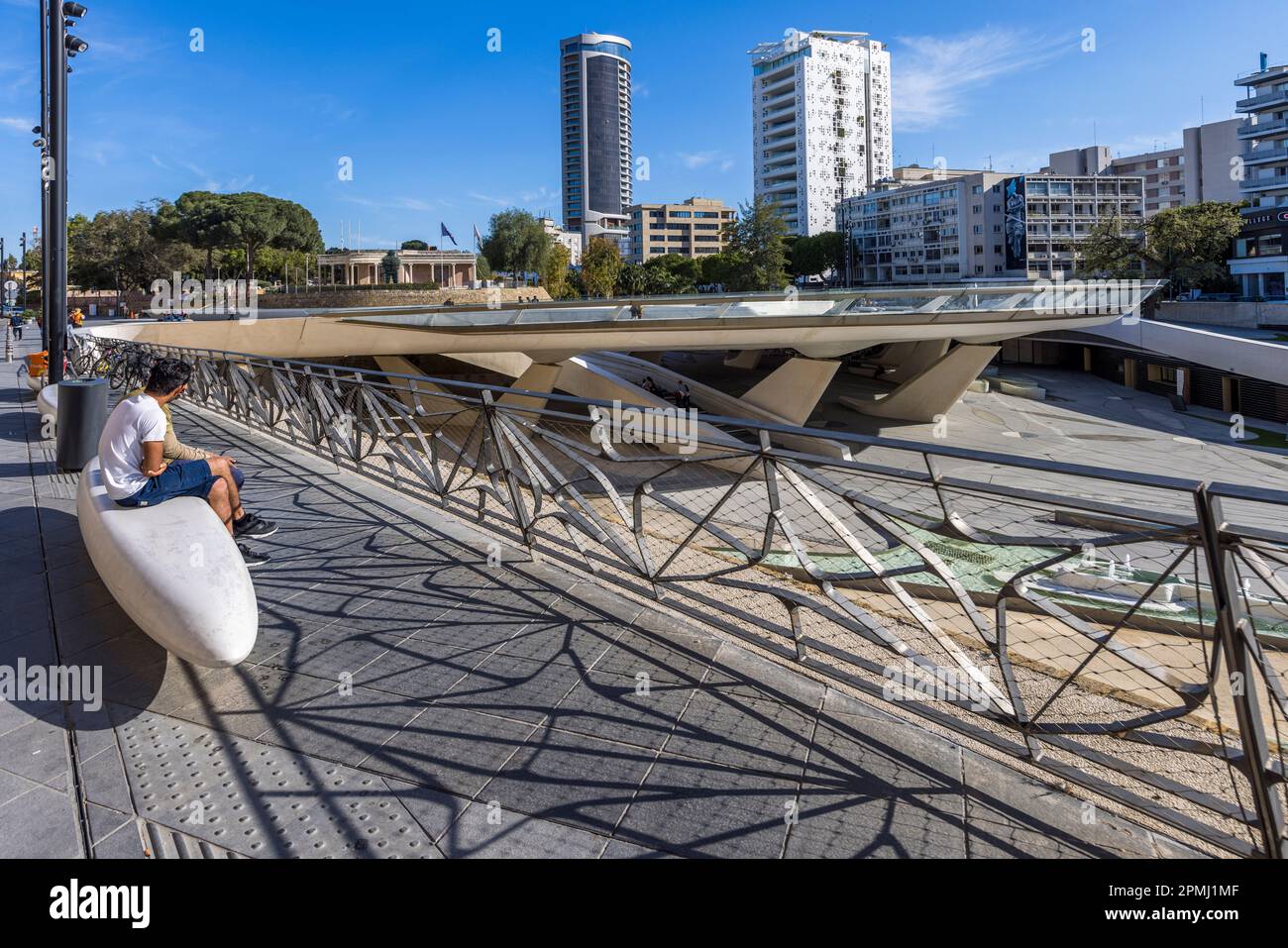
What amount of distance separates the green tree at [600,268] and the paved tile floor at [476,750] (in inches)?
2478

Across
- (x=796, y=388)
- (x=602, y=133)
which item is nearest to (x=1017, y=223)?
(x=796, y=388)

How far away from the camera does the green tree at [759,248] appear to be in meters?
62.6

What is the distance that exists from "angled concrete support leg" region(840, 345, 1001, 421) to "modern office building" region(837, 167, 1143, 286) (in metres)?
45.4

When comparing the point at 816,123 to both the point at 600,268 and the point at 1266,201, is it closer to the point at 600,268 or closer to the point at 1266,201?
the point at 600,268

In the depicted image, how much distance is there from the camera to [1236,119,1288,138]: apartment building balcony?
181 feet

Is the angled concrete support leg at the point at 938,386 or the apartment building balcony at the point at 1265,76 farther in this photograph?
the apartment building balcony at the point at 1265,76

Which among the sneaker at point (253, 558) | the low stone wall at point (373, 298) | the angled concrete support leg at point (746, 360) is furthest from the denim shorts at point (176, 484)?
the low stone wall at point (373, 298)

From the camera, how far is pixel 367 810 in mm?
2482

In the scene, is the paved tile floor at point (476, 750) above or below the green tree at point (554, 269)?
below

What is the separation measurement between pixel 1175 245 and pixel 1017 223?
92.7 feet

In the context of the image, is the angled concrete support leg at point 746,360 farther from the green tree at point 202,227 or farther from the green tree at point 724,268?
the green tree at point 202,227

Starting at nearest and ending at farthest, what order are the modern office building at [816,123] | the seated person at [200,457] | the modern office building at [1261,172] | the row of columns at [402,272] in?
1. the seated person at [200,457]
2. the modern office building at [1261,172]
3. the row of columns at [402,272]
4. the modern office building at [816,123]
